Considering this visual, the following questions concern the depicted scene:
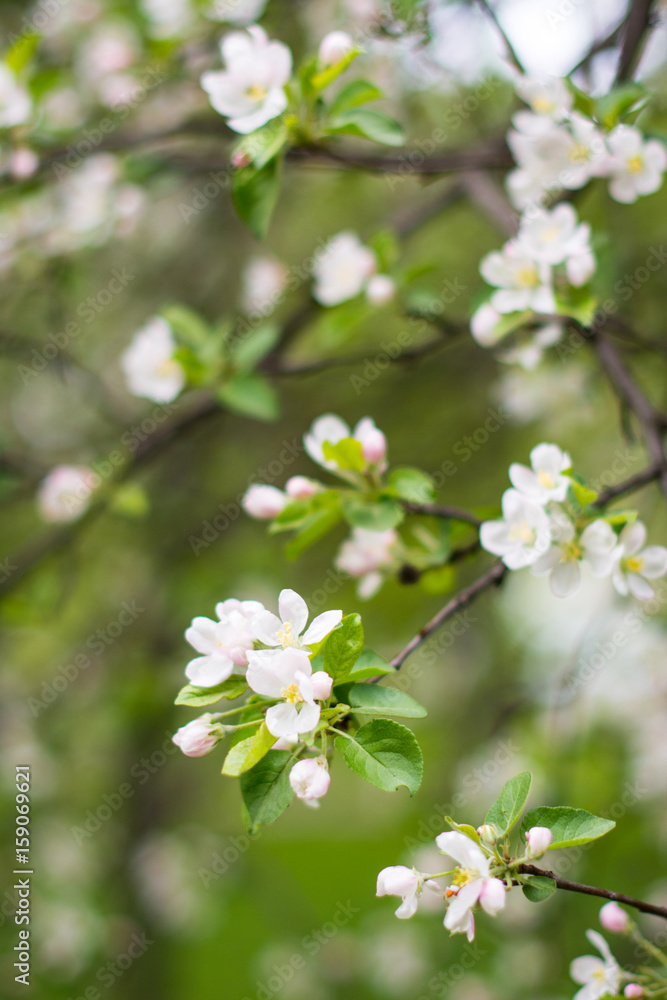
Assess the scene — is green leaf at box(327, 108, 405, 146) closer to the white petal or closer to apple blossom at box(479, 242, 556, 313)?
apple blossom at box(479, 242, 556, 313)

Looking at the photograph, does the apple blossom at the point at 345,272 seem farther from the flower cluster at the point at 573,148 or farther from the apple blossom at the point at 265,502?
the apple blossom at the point at 265,502

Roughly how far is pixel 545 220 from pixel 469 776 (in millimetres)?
2313

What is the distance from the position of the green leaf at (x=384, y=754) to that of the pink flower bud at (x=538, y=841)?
0.16 metres

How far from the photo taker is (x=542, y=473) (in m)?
→ 1.20


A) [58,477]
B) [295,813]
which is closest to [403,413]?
[58,477]

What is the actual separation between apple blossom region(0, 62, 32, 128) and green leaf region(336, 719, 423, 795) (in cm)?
175

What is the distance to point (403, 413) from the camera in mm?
3844

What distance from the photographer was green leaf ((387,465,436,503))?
4.17ft

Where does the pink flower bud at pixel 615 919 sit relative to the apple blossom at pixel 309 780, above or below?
below

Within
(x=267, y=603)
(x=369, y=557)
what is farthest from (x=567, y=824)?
(x=267, y=603)

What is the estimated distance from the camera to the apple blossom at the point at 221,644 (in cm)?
101

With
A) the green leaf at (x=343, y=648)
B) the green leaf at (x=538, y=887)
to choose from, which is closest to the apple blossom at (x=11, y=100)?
the green leaf at (x=343, y=648)

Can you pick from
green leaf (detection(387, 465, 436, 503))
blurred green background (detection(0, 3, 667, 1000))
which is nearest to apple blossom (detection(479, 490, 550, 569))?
green leaf (detection(387, 465, 436, 503))

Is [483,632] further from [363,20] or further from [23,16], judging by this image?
[23,16]
